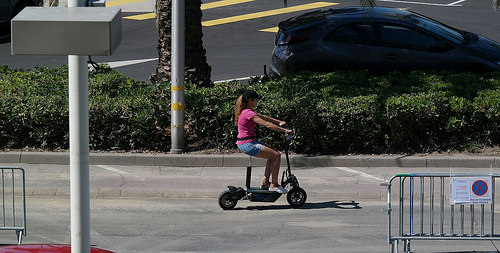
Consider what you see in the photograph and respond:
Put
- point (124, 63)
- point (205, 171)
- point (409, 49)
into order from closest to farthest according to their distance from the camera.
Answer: point (205, 171), point (409, 49), point (124, 63)

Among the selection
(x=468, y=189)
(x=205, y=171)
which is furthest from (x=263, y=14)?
(x=468, y=189)

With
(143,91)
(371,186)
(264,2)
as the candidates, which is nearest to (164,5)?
(143,91)

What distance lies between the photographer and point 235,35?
21.4 meters

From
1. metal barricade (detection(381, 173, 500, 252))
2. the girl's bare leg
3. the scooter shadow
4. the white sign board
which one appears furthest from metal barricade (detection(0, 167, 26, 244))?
the white sign board

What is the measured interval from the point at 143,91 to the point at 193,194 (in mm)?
2995

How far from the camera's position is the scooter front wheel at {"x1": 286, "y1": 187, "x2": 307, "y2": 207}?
32.8 ft

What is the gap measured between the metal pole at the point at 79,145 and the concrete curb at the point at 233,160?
6691 millimetres

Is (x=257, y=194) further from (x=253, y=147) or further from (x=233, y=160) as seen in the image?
(x=233, y=160)

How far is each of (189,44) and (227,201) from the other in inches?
175

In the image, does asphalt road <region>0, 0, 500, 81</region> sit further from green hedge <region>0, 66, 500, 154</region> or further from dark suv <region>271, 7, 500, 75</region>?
green hedge <region>0, 66, 500, 154</region>

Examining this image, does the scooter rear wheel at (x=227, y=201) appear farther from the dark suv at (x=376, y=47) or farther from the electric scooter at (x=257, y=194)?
the dark suv at (x=376, y=47)

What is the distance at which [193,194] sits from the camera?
10.6m

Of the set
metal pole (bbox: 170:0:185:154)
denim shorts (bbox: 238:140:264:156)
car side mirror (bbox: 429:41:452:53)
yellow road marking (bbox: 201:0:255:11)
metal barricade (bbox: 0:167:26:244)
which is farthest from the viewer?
yellow road marking (bbox: 201:0:255:11)

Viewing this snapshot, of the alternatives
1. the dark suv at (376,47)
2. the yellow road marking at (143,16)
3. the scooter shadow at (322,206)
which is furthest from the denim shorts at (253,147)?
the yellow road marking at (143,16)
